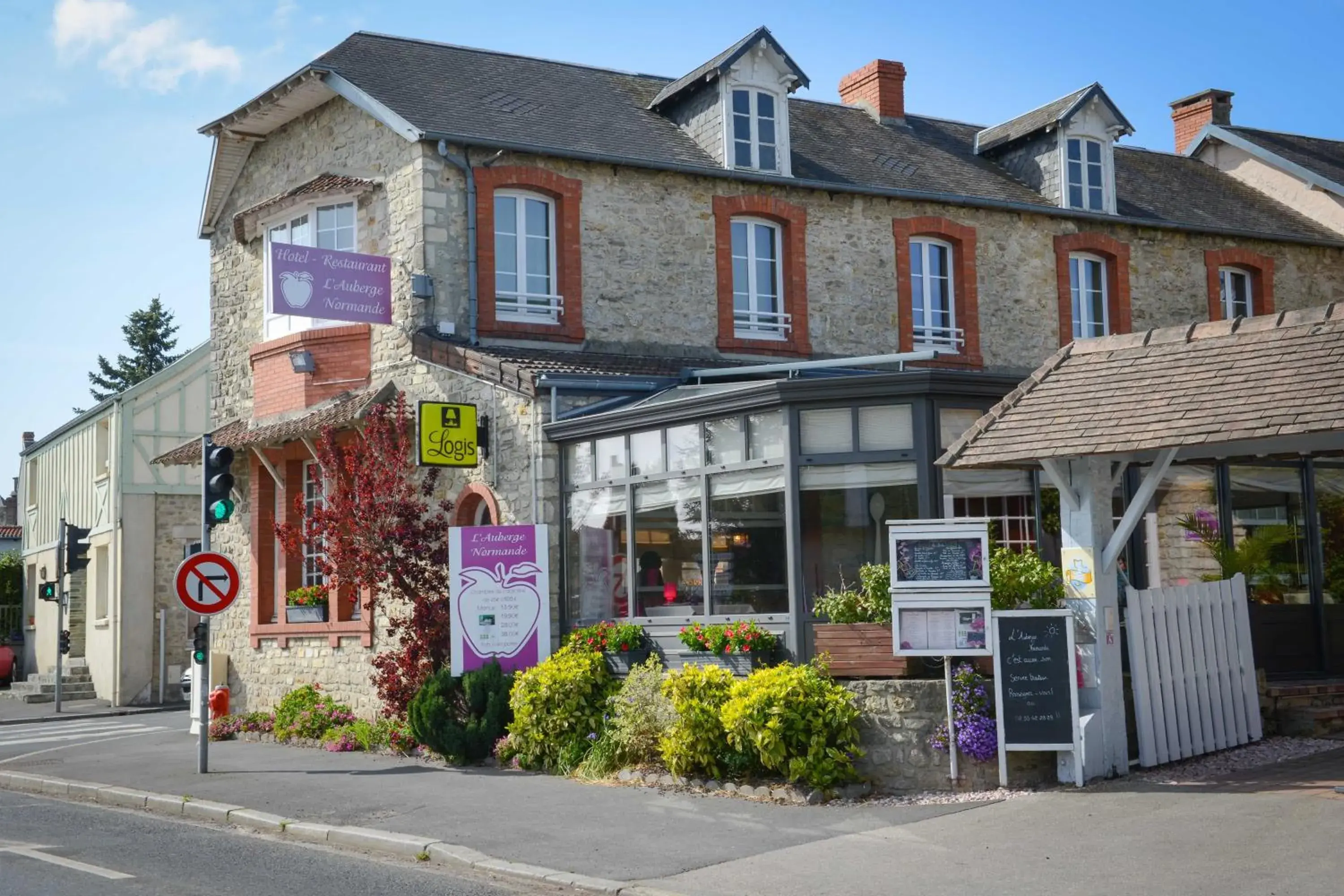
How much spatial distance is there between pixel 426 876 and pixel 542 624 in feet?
17.9

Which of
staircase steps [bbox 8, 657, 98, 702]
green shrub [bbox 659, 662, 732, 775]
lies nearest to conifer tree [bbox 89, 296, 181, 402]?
staircase steps [bbox 8, 657, 98, 702]

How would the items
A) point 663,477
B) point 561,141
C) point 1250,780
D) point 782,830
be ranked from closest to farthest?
1. point 782,830
2. point 1250,780
3. point 663,477
4. point 561,141

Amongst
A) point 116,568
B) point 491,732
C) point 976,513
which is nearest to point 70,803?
point 491,732

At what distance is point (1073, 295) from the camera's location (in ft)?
70.6

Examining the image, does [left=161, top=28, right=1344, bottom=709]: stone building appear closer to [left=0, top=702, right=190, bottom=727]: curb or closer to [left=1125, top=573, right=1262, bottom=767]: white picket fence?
[left=1125, top=573, right=1262, bottom=767]: white picket fence

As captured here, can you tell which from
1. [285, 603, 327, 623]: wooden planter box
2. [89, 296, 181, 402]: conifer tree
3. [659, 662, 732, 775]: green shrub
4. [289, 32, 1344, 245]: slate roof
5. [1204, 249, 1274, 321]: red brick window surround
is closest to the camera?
[659, 662, 732, 775]: green shrub

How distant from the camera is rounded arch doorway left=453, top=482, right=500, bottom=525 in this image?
15.7 metres

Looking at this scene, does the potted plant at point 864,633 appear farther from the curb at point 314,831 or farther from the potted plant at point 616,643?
the curb at point 314,831

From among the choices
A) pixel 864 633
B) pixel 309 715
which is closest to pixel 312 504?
pixel 309 715

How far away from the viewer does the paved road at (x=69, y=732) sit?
18.1 meters

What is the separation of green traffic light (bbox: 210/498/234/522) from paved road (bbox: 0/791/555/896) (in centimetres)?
332

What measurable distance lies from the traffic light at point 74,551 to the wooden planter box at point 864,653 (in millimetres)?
17180

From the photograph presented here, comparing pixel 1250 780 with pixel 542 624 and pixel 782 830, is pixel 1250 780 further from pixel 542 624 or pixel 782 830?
pixel 542 624

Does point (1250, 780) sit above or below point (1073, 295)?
below
